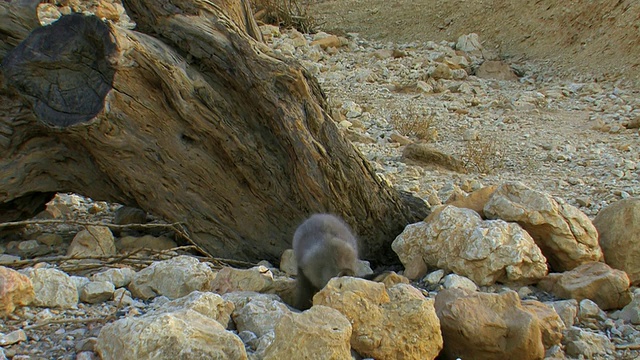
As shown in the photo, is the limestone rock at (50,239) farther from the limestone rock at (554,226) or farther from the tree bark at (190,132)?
the limestone rock at (554,226)

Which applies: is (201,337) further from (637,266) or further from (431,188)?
(431,188)

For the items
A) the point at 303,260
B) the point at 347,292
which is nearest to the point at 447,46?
the point at 303,260

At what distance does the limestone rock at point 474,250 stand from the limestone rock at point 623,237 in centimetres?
55

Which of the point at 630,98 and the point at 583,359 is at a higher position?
the point at 630,98

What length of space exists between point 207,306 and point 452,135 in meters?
6.71

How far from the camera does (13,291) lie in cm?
310

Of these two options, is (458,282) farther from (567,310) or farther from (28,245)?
(28,245)

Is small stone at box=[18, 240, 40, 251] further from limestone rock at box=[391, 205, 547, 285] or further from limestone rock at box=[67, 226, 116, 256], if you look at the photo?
limestone rock at box=[391, 205, 547, 285]

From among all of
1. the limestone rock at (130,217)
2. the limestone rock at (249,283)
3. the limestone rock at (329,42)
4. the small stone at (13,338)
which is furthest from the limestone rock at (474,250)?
the limestone rock at (329,42)

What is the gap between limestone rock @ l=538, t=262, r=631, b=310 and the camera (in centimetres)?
390

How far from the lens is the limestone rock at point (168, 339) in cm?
245

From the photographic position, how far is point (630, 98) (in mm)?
10633

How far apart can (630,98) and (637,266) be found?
23.1 feet

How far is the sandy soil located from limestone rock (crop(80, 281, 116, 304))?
990 centimetres
